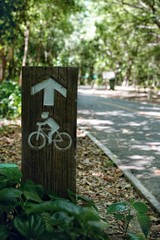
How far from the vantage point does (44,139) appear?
3256 millimetres

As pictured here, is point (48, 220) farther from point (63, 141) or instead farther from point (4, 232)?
point (63, 141)

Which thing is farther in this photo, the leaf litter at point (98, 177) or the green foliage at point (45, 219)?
the leaf litter at point (98, 177)

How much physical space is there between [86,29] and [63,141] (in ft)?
77.9

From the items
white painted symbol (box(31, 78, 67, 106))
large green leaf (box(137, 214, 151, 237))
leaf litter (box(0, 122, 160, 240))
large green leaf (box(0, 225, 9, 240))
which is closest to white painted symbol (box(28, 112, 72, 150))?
white painted symbol (box(31, 78, 67, 106))

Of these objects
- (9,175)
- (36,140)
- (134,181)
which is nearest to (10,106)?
(134,181)

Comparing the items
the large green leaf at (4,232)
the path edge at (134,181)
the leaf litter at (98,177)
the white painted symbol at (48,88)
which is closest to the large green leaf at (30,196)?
the large green leaf at (4,232)

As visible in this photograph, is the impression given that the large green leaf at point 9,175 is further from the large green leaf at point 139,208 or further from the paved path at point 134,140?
the paved path at point 134,140

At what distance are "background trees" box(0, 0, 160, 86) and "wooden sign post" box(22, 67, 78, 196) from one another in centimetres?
759

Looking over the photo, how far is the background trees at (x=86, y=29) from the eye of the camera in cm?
1304

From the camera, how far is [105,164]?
21.2ft

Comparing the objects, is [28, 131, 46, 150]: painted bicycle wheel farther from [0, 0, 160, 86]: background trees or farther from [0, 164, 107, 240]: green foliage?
[0, 0, 160, 86]: background trees

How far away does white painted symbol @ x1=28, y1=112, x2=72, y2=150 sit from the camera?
127 inches

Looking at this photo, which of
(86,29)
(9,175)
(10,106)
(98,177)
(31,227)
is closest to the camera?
(31,227)

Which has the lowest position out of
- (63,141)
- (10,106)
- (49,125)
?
(10,106)
